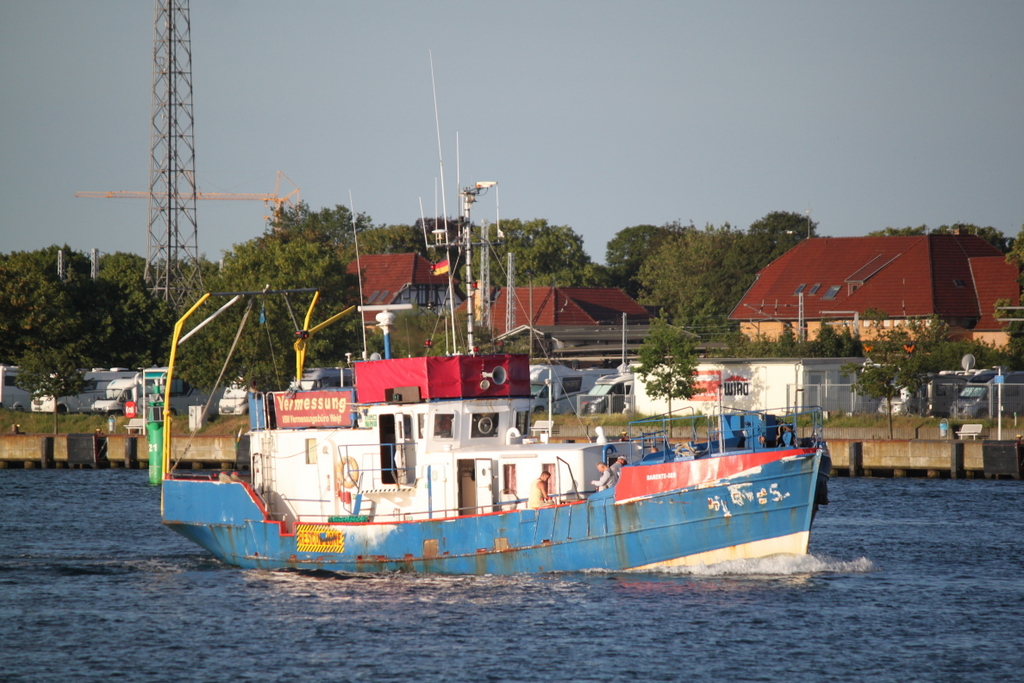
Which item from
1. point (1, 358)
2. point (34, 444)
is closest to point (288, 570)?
point (34, 444)

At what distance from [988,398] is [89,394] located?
43123mm

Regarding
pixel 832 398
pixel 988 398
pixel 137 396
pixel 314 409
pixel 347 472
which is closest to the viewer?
pixel 347 472

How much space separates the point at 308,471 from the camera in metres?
27.1

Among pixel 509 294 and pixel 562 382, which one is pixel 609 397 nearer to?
pixel 562 382

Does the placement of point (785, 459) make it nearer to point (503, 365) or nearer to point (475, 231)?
point (503, 365)

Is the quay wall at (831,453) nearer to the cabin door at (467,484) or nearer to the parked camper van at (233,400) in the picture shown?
the parked camper van at (233,400)

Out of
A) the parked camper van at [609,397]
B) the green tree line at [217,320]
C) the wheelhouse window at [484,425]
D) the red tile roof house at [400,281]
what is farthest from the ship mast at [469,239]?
the red tile roof house at [400,281]

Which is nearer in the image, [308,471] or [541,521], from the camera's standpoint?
[541,521]

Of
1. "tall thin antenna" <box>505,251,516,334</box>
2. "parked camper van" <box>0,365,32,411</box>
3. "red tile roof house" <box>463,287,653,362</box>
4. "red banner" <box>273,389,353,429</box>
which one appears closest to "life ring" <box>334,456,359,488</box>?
"red banner" <box>273,389,353,429</box>

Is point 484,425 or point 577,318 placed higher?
point 577,318

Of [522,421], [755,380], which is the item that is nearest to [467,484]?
[522,421]

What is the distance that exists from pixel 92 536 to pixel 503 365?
45.5 feet

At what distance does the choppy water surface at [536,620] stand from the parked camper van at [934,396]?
2184 cm

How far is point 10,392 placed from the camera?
6556cm
